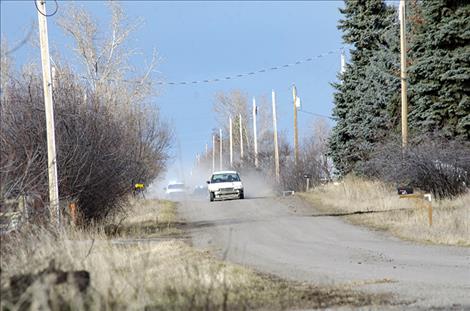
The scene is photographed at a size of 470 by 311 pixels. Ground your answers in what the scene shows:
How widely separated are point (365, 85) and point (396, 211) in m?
14.9

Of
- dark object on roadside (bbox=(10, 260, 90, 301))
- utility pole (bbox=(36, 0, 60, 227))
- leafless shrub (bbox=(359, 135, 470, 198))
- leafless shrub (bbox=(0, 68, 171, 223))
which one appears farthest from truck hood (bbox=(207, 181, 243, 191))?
dark object on roadside (bbox=(10, 260, 90, 301))

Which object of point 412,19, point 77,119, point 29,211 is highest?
point 412,19

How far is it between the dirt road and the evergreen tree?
7085mm

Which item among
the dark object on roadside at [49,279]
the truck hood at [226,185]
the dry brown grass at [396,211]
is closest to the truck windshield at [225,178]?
the truck hood at [226,185]

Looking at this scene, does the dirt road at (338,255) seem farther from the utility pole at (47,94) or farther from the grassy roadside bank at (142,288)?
the utility pole at (47,94)

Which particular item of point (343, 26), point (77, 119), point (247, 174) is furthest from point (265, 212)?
point (247, 174)

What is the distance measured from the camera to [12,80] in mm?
23500

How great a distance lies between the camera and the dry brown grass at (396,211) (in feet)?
72.2

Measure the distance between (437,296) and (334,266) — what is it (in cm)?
486

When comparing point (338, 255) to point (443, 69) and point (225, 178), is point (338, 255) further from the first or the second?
point (225, 178)

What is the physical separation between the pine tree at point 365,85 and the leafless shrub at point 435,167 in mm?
8138

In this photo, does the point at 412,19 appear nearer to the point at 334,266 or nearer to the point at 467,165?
the point at 467,165

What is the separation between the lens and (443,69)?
3372cm

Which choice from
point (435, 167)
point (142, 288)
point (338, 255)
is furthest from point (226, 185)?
point (142, 288)
